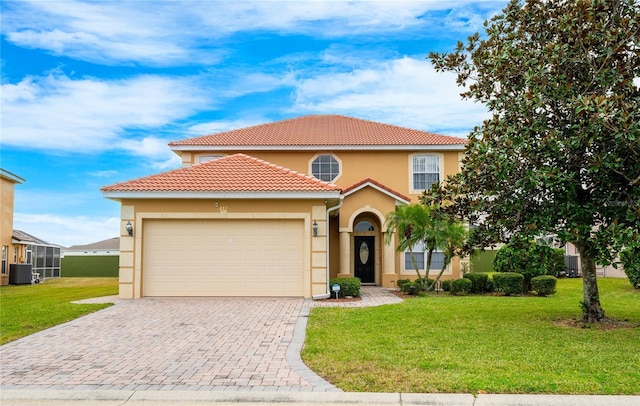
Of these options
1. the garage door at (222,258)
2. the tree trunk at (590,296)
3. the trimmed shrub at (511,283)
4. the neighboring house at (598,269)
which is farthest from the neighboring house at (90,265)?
the tree trunk at (590,296)

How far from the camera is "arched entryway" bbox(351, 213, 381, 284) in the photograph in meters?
22.0

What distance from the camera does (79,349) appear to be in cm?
902

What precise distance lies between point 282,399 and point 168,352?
321 centimetres

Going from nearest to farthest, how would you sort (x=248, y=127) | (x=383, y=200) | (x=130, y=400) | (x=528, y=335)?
(x=130, y=400)
(x=528, y=335)
(x=383, y=200)
(x=248, y=127)

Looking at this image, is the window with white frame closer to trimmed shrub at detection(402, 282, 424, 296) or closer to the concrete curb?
trimmed shrub at detection(402, 282, 424, 296)

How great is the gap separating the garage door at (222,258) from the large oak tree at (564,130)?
21.9ft

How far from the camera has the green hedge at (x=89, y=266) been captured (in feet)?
118

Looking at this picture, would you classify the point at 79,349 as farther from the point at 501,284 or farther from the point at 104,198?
the point at 501,284

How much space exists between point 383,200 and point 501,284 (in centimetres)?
542

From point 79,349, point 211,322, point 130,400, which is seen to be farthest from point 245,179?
point 130,400

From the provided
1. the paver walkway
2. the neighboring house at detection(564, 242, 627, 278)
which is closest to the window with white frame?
the neighboring house at detection(564, 242, 627, 278)

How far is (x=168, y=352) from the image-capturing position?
8695 millimetres

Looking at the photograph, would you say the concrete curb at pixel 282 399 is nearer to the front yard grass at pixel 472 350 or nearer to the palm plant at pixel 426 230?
the front yard grass at pixel 472 350

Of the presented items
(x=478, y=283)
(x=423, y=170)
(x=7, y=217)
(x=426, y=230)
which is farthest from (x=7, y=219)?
(x=478, y=283)
